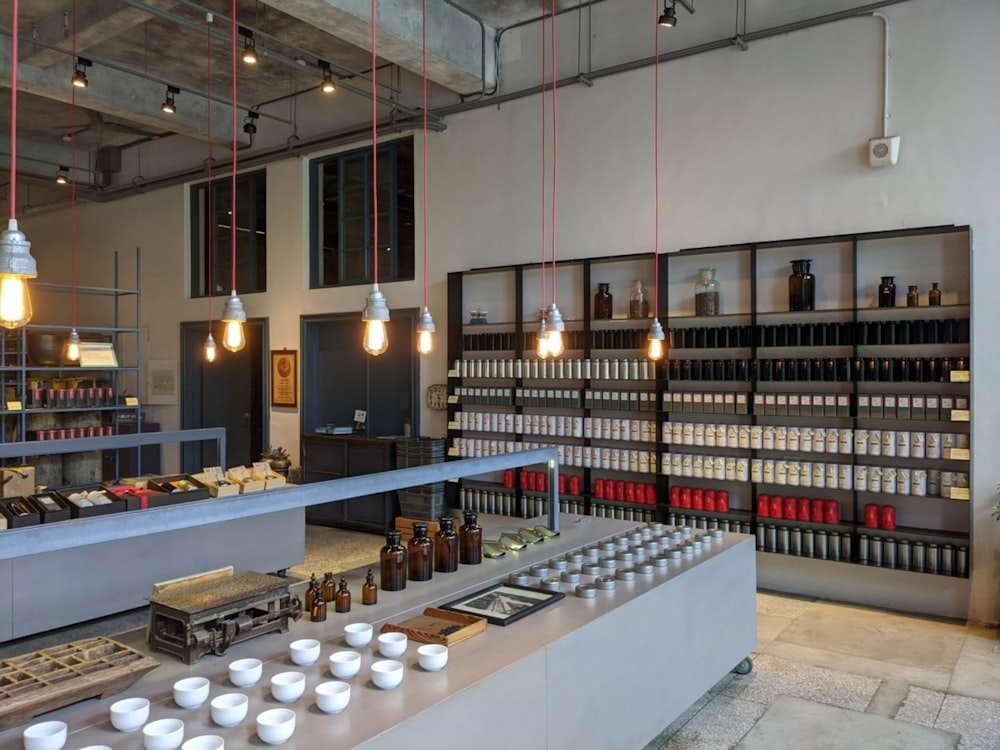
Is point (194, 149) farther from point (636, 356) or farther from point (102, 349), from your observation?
point (636, 356)

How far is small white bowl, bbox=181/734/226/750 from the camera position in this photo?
5.88 feet

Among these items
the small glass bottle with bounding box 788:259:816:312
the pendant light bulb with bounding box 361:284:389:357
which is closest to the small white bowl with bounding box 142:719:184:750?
the pendant light bulb with bounding box 361:284:389:357

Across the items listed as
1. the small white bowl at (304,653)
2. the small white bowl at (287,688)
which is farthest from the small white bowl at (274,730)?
the small white bowl at (304,653)

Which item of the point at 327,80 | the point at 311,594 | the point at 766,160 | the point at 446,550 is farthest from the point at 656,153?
the point at 311,594

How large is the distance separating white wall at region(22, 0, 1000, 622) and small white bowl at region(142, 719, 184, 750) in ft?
17.1

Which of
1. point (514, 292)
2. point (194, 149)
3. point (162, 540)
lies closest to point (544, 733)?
point (162, 540)

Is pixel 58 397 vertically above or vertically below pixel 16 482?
above

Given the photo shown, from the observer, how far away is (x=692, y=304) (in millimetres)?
6285

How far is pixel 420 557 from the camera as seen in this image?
10.5 feet

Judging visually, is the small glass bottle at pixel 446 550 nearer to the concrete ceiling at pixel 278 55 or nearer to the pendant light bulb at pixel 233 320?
the pendant light bulb at pixel 233 320

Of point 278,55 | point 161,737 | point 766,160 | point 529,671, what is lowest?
point 529,671

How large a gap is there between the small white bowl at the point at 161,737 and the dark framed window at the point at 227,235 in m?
7.92

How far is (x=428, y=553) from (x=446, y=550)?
0.16 meters

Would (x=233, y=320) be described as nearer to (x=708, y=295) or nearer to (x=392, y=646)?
(x=392, y=646)
